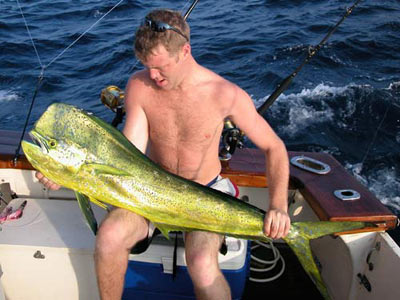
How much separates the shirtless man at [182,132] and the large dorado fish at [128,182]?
0.14 meters

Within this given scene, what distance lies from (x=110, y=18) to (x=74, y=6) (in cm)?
188

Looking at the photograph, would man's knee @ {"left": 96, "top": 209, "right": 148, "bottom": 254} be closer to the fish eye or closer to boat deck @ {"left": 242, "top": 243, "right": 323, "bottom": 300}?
the fish eye

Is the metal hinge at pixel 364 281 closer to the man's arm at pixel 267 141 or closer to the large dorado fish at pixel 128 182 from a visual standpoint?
the large dorado fish at pixel 128 182

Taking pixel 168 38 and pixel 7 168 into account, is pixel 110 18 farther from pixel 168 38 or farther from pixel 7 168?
pixel 168 38

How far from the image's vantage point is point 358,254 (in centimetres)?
264

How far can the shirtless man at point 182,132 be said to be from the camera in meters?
2.21

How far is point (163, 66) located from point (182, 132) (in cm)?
50

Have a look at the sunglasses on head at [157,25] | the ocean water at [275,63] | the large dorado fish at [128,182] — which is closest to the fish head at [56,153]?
the large dorado fish at [128,182]

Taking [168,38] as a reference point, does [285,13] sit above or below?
below

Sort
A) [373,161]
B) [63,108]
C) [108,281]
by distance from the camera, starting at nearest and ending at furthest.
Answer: [63,108]
[108,281]
[373,161]

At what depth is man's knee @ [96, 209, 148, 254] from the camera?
2.32 metres

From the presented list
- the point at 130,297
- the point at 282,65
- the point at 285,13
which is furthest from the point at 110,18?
the point at 130,297

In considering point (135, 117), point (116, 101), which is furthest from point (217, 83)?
point (116, 101)

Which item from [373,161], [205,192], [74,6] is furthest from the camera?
[74,6]
